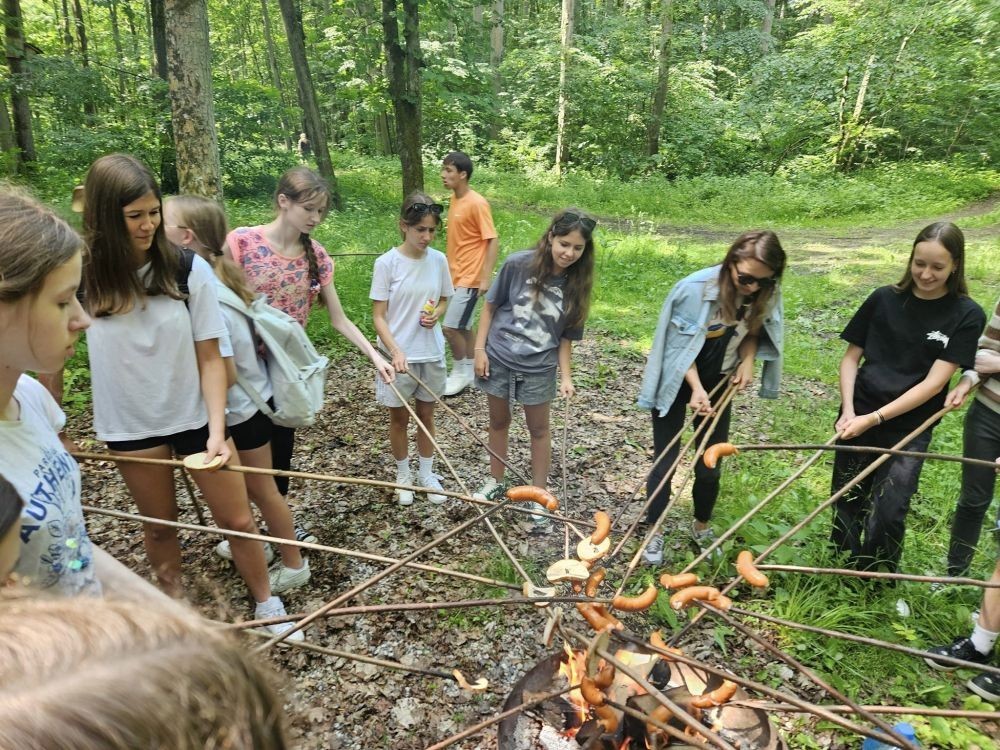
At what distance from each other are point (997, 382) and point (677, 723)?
216 cm

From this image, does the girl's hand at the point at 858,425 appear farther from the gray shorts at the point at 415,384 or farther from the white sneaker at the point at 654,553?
the gray shorts at the point at 415,384

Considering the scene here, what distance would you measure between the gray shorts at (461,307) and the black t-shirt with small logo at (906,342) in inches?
115

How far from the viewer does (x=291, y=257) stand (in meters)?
3.01

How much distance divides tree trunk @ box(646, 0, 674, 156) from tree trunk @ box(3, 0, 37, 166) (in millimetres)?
13965

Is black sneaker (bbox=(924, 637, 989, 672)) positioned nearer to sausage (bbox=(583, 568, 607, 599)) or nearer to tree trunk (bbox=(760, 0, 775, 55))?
sausage (bbox=(583, 568, 607, 599))

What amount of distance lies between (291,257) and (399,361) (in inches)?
30.2

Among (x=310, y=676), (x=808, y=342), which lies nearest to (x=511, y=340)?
(x=310, y=676)

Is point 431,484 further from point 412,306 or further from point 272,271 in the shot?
point 272,271

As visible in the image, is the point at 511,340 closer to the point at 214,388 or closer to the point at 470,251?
the point at 214,388

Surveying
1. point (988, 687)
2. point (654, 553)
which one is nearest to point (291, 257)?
point (654, 553)

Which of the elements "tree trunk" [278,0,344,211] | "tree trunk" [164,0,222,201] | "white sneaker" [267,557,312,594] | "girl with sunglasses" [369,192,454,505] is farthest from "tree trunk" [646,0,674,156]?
"white sneaker" [267,557,312,594]

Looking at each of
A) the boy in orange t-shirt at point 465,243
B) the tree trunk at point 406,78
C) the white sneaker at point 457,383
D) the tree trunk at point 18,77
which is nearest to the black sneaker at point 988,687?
the boy in orange t-shirt at point 465,243

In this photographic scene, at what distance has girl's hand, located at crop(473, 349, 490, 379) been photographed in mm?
3379

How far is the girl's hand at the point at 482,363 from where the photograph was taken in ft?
11.1
